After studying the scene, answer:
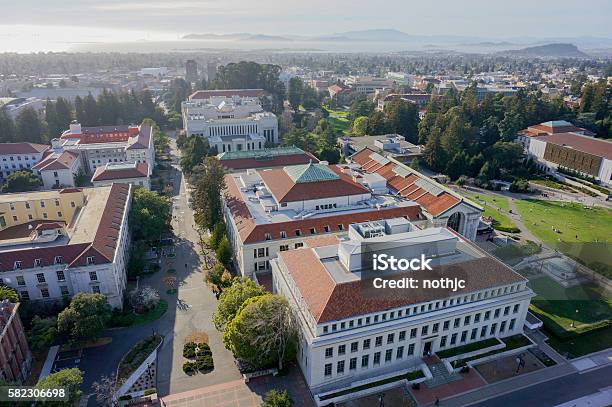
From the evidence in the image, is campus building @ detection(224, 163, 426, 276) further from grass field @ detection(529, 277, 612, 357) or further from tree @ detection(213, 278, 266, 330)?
grass field @ detection(529, 277, 612, 357)

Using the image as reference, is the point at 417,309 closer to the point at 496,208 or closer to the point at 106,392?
the point at 106,392

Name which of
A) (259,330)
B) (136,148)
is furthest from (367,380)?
(136,148)

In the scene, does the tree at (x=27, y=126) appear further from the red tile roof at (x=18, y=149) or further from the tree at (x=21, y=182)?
the tree at (x=21, y=182)

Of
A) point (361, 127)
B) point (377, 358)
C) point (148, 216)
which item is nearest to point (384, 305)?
point (377, 358)

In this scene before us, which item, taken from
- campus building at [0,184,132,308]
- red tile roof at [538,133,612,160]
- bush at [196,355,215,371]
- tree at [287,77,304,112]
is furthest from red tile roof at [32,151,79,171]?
red tile roof at [538,133,612,160]

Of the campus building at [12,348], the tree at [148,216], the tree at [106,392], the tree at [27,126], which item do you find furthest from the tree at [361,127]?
the campus building at [12,348]

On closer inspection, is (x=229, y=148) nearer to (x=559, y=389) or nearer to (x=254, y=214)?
(x=254, y=214)
